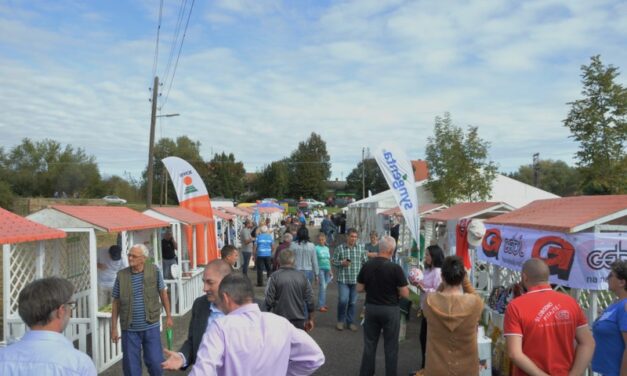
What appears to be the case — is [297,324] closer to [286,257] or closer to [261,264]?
[286,257]

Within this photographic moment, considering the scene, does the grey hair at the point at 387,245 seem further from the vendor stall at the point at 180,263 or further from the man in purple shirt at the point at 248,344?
the vendor stall at the point at 180,263

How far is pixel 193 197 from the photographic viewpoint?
1298 cm

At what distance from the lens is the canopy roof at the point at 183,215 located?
35.1 feet

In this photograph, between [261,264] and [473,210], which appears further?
[261,264]

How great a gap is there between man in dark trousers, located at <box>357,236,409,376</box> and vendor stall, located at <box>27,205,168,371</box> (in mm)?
3311

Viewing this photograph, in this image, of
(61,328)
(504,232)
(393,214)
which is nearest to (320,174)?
(393,214)

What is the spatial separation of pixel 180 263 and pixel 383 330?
6.15 meters

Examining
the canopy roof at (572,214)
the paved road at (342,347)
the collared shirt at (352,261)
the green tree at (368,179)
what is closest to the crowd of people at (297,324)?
the paved road at (342,347)

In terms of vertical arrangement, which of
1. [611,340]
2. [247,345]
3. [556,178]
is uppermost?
[556,178]

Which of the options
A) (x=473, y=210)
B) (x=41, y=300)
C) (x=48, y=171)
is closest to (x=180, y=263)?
(x=473, y=210)

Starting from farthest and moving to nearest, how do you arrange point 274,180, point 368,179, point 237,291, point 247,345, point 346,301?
1. point 274,180
2. point 368,179
3. point 346,301
4. point 237,291
5. point 247,345

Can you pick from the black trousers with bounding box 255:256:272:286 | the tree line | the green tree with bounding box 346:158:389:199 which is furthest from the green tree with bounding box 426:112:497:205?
the green tree with bounding box 346:158:389:199

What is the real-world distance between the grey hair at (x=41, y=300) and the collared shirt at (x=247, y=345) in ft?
2.17

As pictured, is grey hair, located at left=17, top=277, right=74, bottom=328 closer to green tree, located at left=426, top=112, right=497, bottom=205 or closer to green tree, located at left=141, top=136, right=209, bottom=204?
green tree, located at left=426, top=112, right=497, bottom=205
